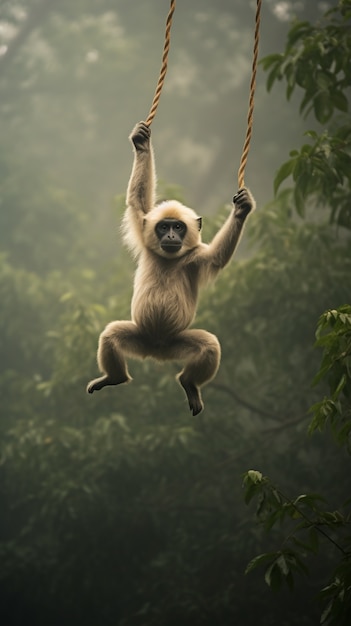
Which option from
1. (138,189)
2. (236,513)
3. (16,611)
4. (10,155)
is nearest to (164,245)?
(138,189)

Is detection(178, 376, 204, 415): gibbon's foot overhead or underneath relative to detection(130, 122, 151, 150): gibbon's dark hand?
underneath

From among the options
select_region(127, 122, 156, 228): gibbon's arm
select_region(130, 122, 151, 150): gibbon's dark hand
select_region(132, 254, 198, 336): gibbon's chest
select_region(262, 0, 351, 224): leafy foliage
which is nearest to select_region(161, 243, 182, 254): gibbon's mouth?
select_region(132, 254, 198, 336): gibbon's chest

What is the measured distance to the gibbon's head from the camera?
3822 millimetres

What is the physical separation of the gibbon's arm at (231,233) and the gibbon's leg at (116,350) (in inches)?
22.0

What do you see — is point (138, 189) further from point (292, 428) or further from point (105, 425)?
point (292, 428)

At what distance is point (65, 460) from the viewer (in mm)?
8602

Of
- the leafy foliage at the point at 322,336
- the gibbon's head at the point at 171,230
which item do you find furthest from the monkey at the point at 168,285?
the leafy foliage at the point at 322,336

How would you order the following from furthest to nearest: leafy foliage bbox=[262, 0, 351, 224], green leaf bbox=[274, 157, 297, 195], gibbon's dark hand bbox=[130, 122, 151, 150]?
leafy foliage bbox=[262, 0, 351, 224], green leaf bbox=[274, 157, 297, 195], gibbon's dark hand bbox=[130, 122, 151, 150]

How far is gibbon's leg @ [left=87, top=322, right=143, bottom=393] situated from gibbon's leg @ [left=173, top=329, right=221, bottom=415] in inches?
8.8

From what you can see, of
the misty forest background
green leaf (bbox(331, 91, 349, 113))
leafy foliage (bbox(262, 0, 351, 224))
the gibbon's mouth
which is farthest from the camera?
the misty forest background

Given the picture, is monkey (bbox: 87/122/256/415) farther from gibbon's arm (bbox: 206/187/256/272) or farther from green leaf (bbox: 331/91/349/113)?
green leaf (bbox: 331/91/349/113)

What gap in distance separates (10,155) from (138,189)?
476 inches

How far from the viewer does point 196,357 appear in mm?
3859

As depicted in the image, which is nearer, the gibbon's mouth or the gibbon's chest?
the gibbon's mouth
